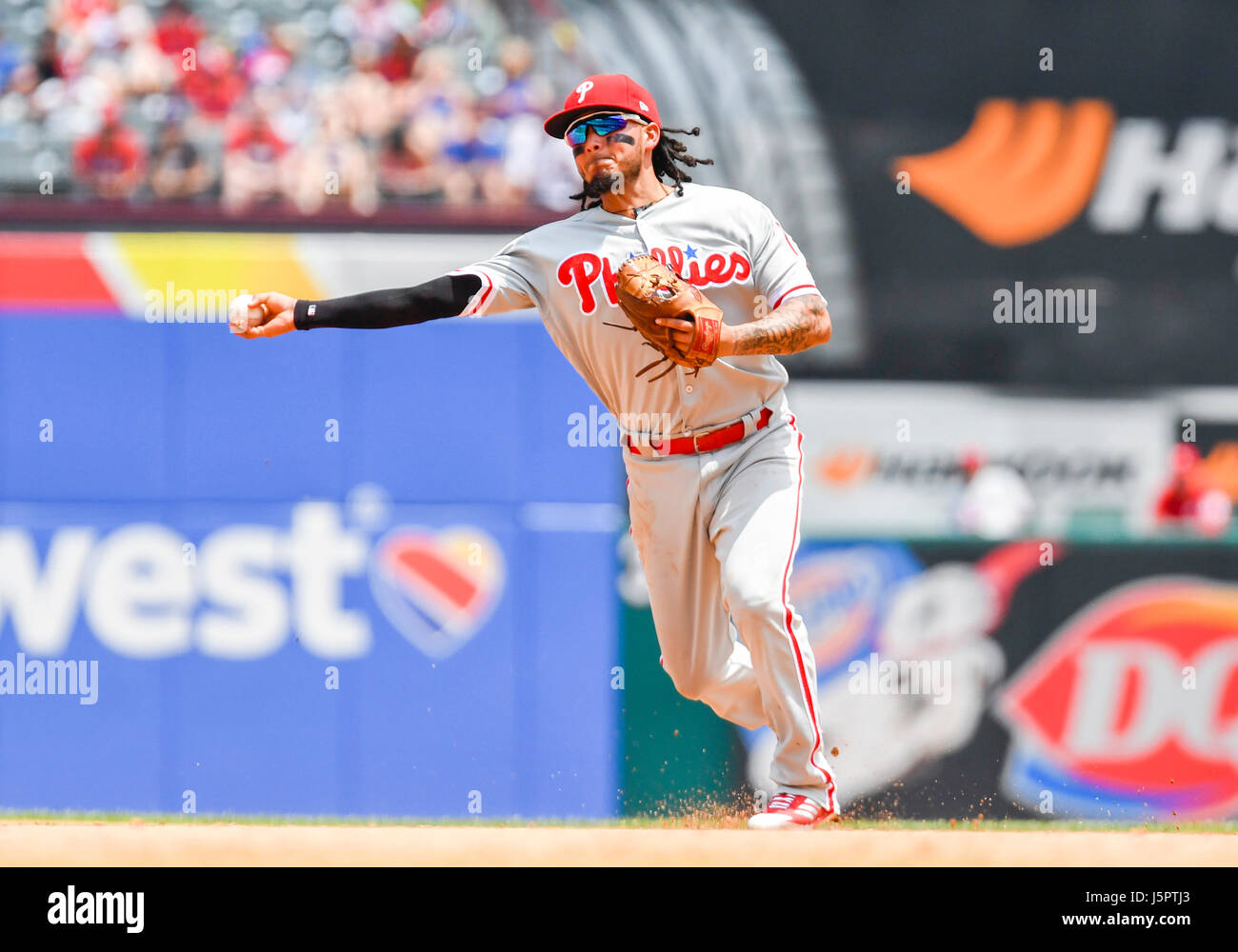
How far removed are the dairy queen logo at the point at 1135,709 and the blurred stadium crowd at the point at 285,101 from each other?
2.85m

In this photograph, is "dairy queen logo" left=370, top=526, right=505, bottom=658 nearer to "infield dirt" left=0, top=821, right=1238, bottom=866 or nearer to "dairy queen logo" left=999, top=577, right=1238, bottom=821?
"dairy queen logo" left=999, top=577, right=1238, bottom=821

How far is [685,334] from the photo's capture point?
3.44 meters

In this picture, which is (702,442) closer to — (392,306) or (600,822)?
(392,306)

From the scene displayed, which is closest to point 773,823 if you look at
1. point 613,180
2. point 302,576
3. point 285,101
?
point 613,180

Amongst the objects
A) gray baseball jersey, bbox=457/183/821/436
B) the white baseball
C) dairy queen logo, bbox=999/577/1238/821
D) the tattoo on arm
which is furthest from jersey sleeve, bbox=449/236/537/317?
dairy queen logo, bbox=999/577/1238/821

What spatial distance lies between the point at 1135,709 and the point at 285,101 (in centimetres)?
438

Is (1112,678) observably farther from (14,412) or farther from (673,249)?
(14,412)

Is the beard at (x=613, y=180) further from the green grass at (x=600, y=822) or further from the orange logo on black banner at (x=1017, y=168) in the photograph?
the green grass at (x=600, y=822)

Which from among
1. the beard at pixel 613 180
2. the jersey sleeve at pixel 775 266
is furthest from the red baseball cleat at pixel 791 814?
the beard at pixel 613 180

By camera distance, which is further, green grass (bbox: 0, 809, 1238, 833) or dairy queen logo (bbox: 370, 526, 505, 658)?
dairy queen logo (bbox: 370, 526, 505, 658)

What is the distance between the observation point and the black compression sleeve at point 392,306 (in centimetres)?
364

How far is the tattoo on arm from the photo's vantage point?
3500 millimetres
